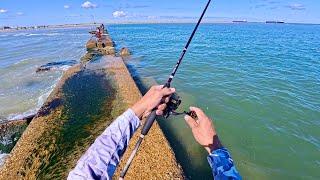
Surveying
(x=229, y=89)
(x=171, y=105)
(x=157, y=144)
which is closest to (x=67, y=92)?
(x=157, y=144)

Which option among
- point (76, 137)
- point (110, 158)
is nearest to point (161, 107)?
point (110, 158)

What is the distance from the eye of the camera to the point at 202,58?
2883 cm

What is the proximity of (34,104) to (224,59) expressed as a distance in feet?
58.3

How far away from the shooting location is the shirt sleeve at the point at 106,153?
2518 mm

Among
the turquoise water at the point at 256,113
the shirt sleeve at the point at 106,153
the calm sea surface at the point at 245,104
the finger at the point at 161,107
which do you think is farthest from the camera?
the calm sea surface at the point at 245,104

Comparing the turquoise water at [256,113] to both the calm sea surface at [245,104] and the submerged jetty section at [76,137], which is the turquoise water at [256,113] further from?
the submerged jetty section at [76,137]

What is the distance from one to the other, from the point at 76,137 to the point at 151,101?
6550mm

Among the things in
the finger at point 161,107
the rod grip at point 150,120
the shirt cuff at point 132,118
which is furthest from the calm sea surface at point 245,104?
the shirt cuff at point 132,118

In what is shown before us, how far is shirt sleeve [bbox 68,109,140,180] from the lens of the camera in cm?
252

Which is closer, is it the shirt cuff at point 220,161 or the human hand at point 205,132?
the shirt cuff at point 220,161

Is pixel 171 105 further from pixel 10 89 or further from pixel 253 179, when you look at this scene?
pixel 10 89

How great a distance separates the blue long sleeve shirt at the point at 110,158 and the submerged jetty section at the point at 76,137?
162 inches

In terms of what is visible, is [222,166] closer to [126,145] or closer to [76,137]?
[126,145]

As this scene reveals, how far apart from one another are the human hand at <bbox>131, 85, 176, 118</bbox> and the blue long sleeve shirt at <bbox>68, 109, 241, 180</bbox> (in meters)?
0.10
